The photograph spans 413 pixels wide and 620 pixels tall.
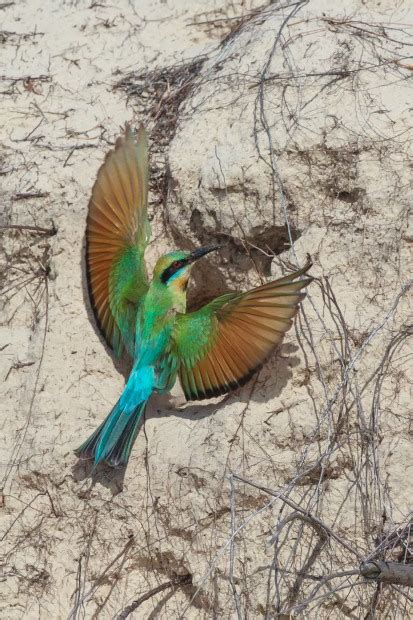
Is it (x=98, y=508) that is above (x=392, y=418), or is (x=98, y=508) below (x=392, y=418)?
below

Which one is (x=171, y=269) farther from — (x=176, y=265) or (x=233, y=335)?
(x=233, y=335)

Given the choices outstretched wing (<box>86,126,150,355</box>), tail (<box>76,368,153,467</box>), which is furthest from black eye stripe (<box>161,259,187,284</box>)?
tail (<box>76,368,153,467</box>)

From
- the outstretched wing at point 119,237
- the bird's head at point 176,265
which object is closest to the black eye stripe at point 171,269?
the bird's head at point 176,265

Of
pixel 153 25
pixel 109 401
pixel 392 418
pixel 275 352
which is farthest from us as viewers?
pixel 153 25

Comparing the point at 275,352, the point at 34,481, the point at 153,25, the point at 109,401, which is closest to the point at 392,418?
the point at 275,352

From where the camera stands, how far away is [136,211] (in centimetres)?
374

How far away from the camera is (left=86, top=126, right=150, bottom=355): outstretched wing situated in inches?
147

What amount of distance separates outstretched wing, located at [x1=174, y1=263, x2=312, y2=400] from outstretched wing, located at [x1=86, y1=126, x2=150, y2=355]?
278 millimetres

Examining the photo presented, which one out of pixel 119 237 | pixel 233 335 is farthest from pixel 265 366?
pixel 119 237

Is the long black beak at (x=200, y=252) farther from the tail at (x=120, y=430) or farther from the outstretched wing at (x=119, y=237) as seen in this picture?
the tail at (x=120, y=430)

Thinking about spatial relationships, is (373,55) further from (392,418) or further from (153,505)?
(153,505)

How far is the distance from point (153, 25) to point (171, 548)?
242 centimetres

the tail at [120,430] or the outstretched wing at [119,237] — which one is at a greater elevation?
the outstretched wing at [119,237]

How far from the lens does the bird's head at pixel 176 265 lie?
3645 millimetres
